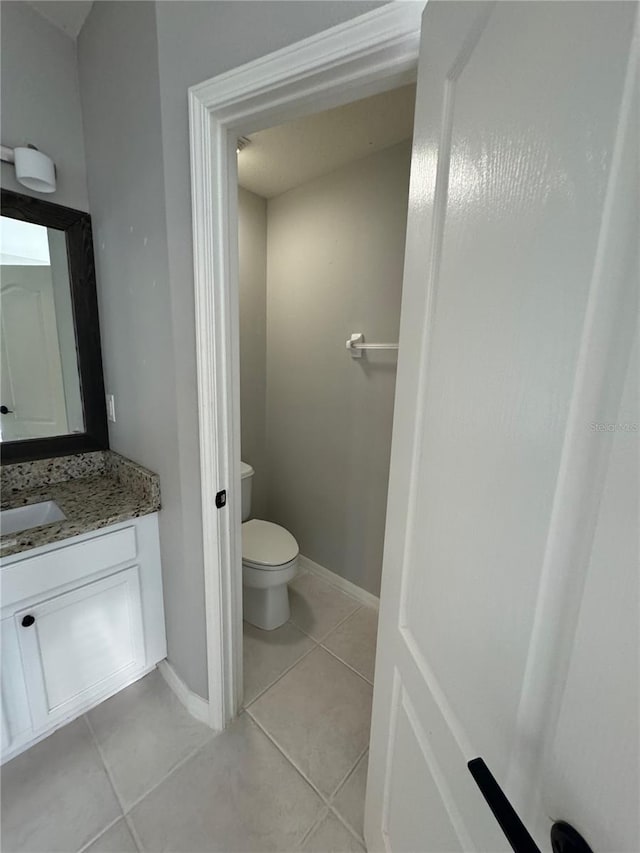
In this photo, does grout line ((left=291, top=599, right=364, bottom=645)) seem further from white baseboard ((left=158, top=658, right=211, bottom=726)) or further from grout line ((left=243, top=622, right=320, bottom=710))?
white baseboard ((left=158, top=658, right=211, bottom=726))

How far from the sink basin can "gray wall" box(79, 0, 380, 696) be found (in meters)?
0.34

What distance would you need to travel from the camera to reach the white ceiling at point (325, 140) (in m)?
1.33

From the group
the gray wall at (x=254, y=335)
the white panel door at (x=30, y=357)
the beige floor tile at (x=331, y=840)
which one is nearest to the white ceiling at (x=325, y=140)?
the gray wall at (x=254, y=335)

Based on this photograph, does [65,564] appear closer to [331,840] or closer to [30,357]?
[30,357]

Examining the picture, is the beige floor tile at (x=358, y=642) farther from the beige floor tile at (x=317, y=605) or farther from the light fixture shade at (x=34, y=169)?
the light fixture shade at (x=34, y=169)

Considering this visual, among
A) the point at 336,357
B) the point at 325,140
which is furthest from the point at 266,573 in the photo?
the point at 325,140

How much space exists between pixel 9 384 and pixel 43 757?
1393 millimetres

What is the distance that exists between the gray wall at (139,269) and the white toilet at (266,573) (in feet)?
1.35

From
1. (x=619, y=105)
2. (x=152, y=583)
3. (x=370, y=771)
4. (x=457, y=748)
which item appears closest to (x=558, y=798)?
(x=457, y=748)

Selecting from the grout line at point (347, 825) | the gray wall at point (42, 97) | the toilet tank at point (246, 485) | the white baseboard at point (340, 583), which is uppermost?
the gray wall at point (42, 97)

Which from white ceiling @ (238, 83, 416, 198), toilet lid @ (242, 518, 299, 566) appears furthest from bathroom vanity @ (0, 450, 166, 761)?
white ceiling @ (238, 83, 416, 198)

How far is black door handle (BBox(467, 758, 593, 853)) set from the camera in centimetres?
32

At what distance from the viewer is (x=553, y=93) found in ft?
1.18

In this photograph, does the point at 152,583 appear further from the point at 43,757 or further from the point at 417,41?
the point at 417,41
